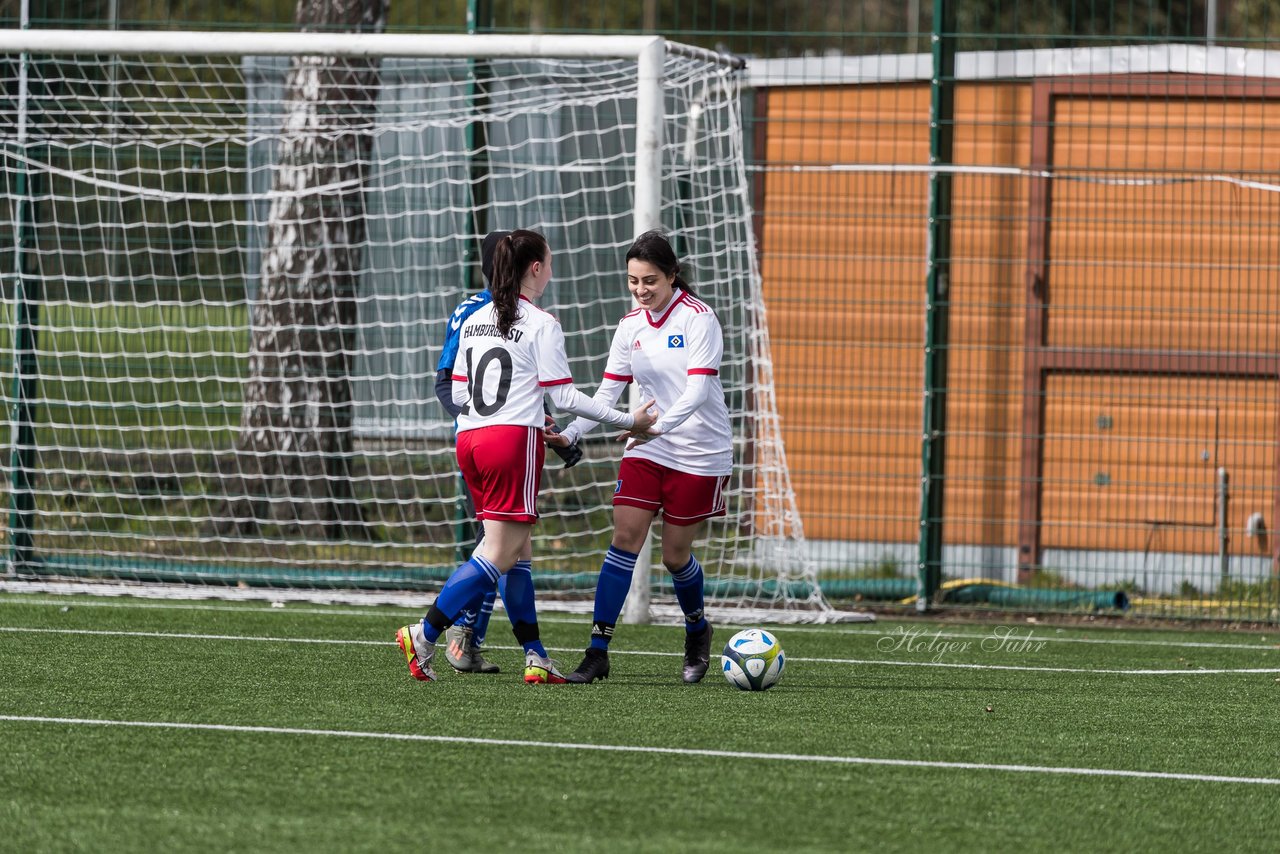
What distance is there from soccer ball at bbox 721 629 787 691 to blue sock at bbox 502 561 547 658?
73cm

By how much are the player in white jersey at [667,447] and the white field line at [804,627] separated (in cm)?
200

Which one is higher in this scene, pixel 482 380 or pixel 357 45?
pixel 357 45

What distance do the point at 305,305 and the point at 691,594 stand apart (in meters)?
4.81

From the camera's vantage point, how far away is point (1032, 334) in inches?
420

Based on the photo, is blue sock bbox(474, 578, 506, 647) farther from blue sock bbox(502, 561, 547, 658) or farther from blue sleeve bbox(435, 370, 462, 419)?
blue sleeve bbox(435, 370, 462, 419)

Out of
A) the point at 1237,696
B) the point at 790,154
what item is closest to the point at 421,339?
the point at 790,154

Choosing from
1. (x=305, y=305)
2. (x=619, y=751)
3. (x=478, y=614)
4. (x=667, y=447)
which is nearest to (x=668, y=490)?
(x=667, y=447)

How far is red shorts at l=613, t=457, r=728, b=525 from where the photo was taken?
6801 millimetres

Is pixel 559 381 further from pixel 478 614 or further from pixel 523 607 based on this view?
pixel 478 614

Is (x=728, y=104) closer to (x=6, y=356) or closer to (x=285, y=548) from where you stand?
(x=285, y=548)

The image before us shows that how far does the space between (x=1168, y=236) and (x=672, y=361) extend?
478 centimetres

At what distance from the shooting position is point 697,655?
690 centimetres

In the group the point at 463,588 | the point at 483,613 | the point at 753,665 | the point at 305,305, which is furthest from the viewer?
the point at 305,305

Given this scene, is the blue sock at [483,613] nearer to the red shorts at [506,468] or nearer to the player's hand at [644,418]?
the red shorts at [506,468]
